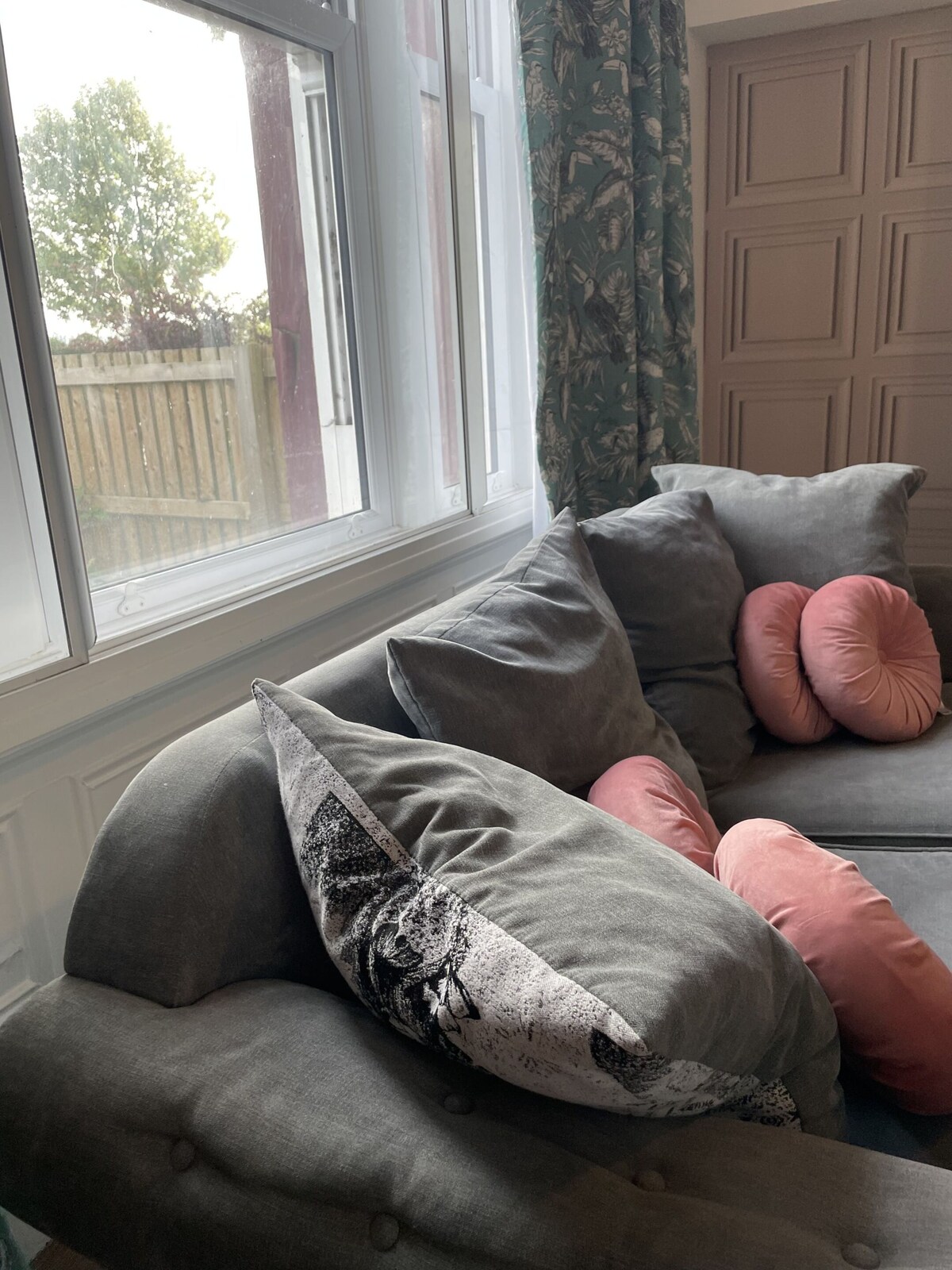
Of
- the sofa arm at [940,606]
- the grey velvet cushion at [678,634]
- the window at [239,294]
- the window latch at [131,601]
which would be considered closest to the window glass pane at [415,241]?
the window at [239,294]

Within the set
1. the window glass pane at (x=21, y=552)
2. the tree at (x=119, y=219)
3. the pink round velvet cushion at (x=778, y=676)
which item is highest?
the tree at (x=119, y=219)

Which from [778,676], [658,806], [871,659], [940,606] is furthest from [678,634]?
[940,606]

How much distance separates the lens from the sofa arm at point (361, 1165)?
1.98 ft

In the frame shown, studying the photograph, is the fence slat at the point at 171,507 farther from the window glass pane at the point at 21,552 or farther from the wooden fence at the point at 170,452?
the window glass pane at the point at 21,552

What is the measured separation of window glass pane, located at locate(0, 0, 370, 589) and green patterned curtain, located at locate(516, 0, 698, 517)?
1.74 feet

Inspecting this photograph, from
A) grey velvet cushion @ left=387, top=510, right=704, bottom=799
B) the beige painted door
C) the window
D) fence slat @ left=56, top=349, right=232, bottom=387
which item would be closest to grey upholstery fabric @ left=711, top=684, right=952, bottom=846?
grey velvet cushion @ left=387, top=510, right=704, bottom=799

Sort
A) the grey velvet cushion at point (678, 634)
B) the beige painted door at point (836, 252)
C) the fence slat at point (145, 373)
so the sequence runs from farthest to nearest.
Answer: the beige painted door at point (836, 252) < the grey velvet cushion at point (678, 634) < the fence slat at point (145, 373)

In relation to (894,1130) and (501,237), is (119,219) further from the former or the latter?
(894,1130)

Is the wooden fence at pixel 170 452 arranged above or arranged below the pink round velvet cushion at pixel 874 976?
above

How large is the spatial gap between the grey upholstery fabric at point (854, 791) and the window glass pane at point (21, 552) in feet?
3.43

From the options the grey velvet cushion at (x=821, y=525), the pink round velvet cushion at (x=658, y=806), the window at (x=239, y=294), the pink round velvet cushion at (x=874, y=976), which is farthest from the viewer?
the grey velvet cushion at (x=821, y=525)

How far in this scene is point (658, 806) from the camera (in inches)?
42.7

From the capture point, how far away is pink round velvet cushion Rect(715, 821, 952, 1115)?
2.53 feet

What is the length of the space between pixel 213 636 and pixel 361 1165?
1.00m
